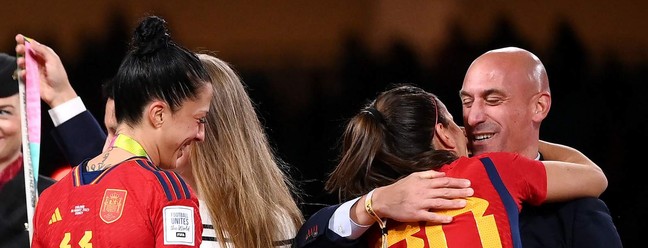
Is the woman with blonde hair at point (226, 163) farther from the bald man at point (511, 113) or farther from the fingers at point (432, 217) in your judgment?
the fingers at point (432, 217)

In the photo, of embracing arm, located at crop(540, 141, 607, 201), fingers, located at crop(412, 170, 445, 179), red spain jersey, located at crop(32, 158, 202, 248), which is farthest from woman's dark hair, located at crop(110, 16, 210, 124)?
embracing arm, located at crop(540, 141, 607, 201)

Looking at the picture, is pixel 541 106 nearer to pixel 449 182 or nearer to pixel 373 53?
pixel 449 182

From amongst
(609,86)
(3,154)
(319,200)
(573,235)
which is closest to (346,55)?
(319,200)

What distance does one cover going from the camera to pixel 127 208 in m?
1.89

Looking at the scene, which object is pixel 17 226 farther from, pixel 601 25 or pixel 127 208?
pixel 601 25

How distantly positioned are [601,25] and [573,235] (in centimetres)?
386

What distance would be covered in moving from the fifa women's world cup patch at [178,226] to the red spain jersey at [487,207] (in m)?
0.55

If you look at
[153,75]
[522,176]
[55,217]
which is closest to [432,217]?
[522,176]

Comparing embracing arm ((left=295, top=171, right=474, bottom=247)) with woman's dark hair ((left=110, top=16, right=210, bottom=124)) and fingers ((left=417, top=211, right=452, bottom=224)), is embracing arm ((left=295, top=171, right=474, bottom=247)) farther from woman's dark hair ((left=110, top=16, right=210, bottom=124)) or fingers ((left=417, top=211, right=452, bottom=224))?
woman's dark hair ((left=110, top=16, right=210, bottom=124))

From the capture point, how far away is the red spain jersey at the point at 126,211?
1.88 meters

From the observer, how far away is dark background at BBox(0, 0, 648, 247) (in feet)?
17.1

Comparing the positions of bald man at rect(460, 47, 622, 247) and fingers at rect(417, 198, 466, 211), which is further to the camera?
bald man at rect(460, 47, 622, 247)

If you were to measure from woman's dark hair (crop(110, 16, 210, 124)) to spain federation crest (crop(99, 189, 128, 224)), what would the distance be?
0.16 metres

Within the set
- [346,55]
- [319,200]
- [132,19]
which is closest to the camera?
[319,200]
